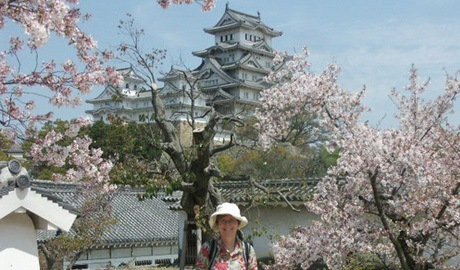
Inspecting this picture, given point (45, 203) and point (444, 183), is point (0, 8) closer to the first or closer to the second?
point (45, 203)

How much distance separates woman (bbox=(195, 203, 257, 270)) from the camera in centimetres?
379

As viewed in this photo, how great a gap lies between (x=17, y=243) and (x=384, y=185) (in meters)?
3.86

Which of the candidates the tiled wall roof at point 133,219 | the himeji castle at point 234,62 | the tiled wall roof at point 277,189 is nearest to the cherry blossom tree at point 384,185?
the tiled wall roof at point 277,189

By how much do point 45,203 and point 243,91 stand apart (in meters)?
43.9

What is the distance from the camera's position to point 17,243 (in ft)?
18.1

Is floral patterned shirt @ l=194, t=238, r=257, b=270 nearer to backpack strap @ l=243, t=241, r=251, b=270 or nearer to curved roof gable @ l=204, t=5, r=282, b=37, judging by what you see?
backpack strap @ l=243, t=241, r=251, b=270

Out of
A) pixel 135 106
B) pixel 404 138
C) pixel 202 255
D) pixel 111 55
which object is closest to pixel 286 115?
pixel 404 138

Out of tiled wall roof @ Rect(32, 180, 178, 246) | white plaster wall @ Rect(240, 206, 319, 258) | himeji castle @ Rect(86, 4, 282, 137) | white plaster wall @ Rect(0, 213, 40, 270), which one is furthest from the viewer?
himeji castle @ Rect(86, 4, 282, 137)

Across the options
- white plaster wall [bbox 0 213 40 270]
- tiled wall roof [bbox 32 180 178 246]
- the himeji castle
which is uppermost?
the himeji castle

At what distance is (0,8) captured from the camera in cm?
379

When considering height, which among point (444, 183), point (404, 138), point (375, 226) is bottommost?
point (375, 226)

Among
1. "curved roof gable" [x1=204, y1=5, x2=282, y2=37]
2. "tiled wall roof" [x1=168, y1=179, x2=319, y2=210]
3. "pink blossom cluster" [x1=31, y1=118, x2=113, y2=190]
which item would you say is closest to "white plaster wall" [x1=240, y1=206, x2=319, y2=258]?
"tiled wall roof" [x1=168, y1=179, x2=319, y2=210]

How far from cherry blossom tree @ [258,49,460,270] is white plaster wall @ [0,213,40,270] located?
3.07m

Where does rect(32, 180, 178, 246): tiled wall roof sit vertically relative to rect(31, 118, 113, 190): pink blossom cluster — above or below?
below
